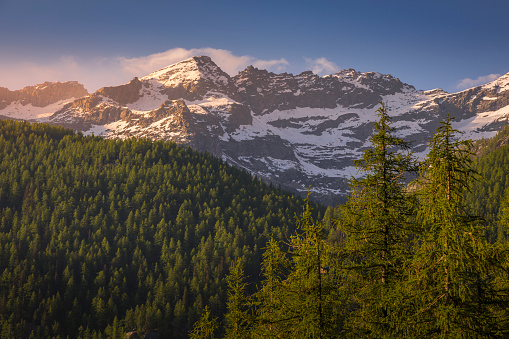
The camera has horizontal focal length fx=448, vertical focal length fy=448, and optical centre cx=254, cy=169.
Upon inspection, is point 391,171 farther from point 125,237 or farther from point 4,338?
point 125,237

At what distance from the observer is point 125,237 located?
178 m

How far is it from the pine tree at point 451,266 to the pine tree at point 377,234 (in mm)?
1141

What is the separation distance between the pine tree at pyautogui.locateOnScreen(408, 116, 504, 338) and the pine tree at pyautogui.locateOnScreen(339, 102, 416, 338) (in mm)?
1141

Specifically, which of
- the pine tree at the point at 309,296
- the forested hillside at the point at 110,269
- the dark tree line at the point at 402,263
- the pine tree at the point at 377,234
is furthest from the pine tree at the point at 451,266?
the forested hillside at the point at 110,269

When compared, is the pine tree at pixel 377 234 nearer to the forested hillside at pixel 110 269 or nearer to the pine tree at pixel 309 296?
the pine tree at pixel 309 296

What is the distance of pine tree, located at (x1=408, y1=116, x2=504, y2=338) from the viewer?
1376 cm

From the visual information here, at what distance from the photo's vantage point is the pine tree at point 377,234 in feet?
53.9

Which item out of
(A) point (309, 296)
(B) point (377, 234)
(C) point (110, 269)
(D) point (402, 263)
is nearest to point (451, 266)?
(D) point (402, 263)

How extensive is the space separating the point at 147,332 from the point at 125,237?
5671 centimetres

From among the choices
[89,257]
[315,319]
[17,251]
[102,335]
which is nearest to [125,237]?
[89,257]

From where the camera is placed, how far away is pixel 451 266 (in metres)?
14.1

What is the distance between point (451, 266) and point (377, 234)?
3664 millimetres

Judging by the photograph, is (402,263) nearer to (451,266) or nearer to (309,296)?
(451,266)

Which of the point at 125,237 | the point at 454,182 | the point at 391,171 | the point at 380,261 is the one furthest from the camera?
the point at 125,237
